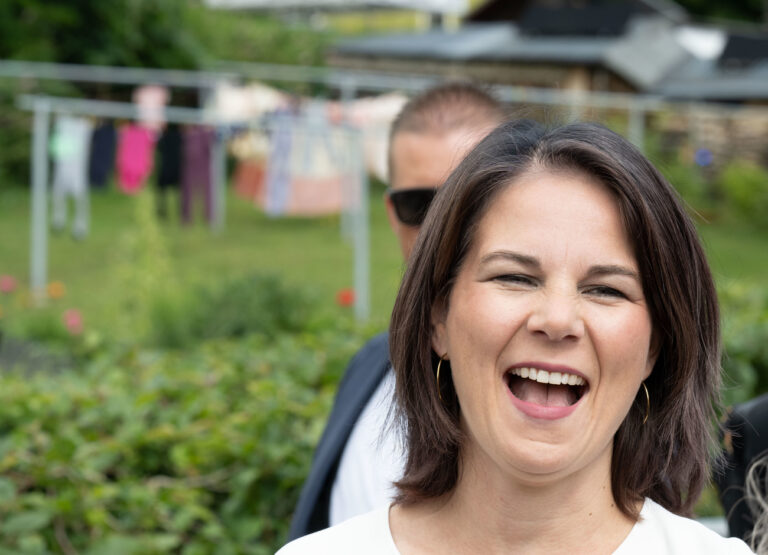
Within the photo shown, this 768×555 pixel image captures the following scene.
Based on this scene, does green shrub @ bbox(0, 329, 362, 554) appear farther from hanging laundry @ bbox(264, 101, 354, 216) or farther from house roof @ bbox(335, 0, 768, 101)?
house roof @ bbox(335, 0, 768, 101)

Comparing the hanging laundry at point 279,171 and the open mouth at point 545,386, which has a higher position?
the open mouth at point 545,386

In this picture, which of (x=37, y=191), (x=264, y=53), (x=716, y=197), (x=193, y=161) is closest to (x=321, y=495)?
(x=37, y=191)

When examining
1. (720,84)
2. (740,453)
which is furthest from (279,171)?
(720,84)

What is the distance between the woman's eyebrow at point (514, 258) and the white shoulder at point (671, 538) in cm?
39

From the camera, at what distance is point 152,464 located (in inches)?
119

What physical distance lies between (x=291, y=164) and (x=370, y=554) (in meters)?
8.98

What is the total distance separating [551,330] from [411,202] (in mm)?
1039

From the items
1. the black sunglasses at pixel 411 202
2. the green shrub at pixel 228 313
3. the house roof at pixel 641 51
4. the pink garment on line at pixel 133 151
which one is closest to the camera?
the black sunglasses at pixel 411 202

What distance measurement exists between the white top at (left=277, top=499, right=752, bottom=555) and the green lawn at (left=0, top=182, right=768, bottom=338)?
7108 millimetres

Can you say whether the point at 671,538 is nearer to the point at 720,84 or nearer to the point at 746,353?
the point at 746,353

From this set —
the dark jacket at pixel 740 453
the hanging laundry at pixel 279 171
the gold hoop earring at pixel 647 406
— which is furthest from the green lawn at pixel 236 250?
the gold hoop earring at pixel 647 406

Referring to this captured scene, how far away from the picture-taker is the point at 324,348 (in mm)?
4121

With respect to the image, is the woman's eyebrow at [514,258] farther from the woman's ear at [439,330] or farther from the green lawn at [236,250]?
the green lawn at [236,250]

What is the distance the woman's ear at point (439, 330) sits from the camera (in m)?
1.41
